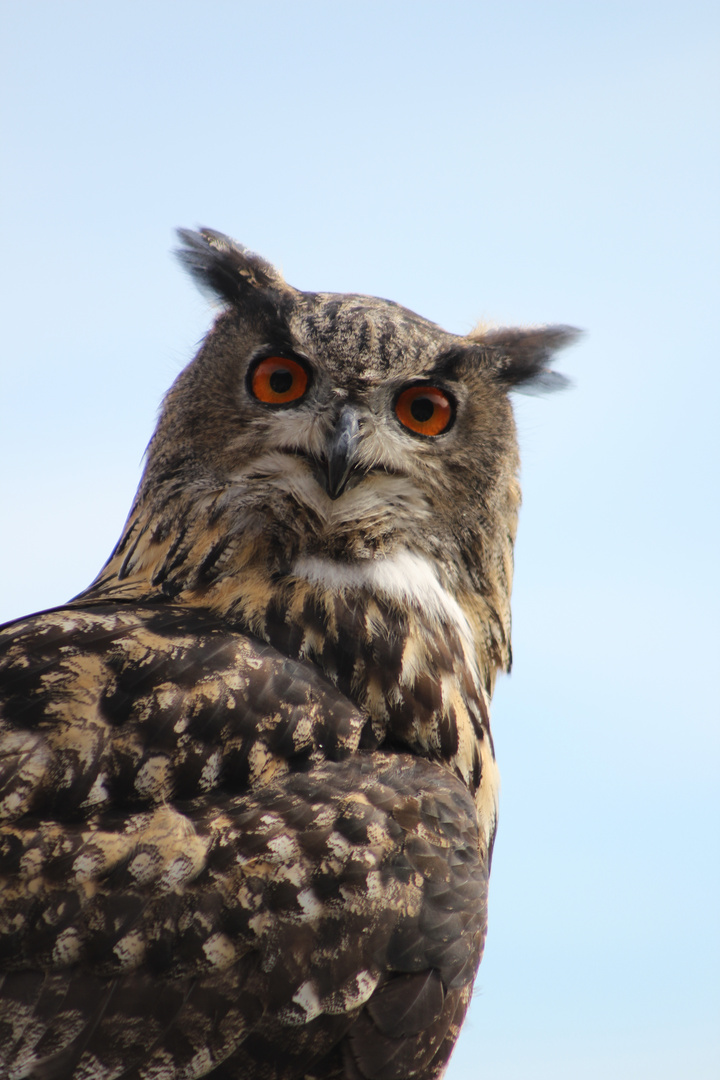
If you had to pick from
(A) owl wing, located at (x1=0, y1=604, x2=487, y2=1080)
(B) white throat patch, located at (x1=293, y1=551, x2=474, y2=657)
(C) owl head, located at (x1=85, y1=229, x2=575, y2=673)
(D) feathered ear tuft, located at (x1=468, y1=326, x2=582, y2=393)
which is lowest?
(A) owl wing, located at (x1=0, y1=604, x2=487, y2=1080)

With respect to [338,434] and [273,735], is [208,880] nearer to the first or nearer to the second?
[273,735]

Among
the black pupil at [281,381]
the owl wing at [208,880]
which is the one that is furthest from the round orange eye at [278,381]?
the owl wing at [208,880]

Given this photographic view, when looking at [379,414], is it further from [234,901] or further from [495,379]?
[234,901]

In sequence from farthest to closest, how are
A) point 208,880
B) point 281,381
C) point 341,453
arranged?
point 281,381, point 341,453, point 208,880

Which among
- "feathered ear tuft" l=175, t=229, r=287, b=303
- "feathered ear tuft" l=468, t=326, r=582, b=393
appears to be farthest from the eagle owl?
"feathered ear tuft" l=468, t=326, r=582, b=393

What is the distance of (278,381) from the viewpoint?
11.1 feet

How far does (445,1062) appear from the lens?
248 cm

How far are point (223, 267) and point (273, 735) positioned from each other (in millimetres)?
A: 2032

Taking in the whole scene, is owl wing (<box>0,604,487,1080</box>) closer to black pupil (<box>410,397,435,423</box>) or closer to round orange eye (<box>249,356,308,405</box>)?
round orange eye (<box>249,356,308,405</box>)

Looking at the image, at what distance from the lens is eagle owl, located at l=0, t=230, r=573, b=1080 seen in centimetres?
222

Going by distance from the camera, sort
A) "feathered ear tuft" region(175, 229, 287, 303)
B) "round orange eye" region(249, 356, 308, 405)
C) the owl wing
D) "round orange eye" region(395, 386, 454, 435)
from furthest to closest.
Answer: "feathered ear tuft" region(175, 229, 287, 303) < "round orange eye" region(395, 386, 454, 435) < "round orange eye" region(249, 356, 308, 405) < the owl wing

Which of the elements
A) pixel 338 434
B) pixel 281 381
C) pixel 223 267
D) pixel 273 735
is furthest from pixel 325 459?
pixel 223 267

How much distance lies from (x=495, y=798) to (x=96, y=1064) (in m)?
1.42

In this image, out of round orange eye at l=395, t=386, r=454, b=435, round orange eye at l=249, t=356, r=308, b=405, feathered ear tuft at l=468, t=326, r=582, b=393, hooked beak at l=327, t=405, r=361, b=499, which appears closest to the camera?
hooked beak at l=327, t=405, r=361, b=499
